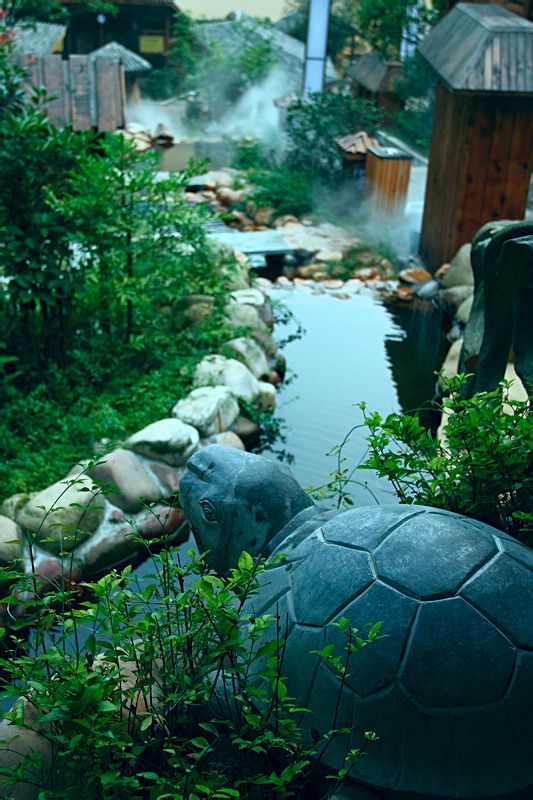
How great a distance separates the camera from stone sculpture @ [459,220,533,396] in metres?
3.10

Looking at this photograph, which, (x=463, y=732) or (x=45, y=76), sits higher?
(x=45, y=76)

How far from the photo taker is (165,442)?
16.7 feet

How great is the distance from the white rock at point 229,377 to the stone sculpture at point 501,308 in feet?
5.89

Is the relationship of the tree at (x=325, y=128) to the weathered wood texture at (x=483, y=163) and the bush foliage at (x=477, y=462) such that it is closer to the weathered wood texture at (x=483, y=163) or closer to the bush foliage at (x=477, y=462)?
the weathered wood texture at (x=483, y=163)

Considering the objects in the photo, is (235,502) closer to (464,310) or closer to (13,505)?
(13,505)

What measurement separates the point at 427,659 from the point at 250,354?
14.6 ft

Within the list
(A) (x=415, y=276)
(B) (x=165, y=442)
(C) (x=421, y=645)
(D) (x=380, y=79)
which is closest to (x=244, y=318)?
(B) (x=165, y=442)

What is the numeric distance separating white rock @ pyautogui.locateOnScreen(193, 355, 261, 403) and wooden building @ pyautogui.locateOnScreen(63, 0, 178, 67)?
2159 cm

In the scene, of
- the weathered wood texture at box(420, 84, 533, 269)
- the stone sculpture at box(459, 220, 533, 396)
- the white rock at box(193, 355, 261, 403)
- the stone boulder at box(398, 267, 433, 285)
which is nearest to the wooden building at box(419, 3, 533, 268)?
the weathered wood texture at box(420, 84, 533, 269)

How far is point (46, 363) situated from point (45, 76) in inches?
121

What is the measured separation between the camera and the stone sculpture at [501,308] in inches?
122

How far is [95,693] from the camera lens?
1970mm

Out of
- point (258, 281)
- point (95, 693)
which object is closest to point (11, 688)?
point (95, 693)

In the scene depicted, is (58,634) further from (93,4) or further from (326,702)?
(93,4)
